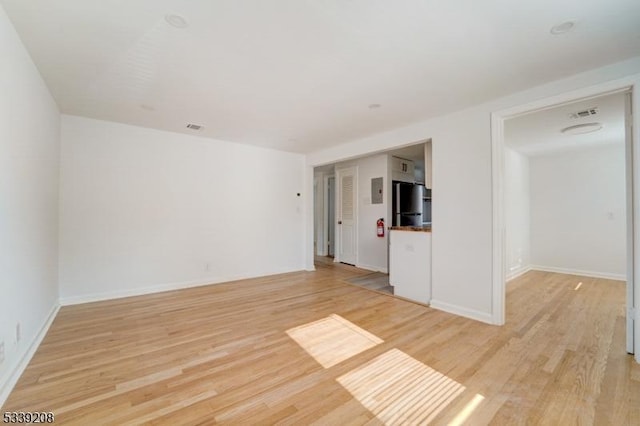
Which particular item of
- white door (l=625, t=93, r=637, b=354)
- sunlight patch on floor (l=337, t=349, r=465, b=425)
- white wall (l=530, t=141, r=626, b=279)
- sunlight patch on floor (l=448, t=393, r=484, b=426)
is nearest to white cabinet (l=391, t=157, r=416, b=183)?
white wall (l=530, t=141, r=626, b=279)

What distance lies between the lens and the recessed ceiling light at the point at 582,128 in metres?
3.60

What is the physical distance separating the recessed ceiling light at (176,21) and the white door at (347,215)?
4.66 metres

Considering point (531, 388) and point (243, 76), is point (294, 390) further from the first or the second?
point (243, 76)

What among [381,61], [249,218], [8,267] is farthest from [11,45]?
[249,218]

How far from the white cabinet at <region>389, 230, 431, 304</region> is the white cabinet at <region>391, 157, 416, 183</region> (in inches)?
82.5

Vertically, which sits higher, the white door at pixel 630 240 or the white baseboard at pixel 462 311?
the white door at pixel 630 240

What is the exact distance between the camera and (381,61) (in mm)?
2158

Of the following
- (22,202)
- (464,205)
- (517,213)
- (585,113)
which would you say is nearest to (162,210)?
(22,202)

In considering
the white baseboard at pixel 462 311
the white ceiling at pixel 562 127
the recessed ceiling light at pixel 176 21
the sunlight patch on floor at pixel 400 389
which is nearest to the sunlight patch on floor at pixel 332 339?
the sunlight patch on floor at pixel 400 389

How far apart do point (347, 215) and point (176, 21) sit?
5.06 meters

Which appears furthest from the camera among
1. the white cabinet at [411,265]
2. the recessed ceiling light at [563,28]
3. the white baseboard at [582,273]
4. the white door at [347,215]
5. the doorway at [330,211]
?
the doorway at [330,211]

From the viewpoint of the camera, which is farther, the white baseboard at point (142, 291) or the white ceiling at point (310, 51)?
the white baseboard at point (142, 291)

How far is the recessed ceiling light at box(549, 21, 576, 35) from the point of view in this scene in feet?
5.68

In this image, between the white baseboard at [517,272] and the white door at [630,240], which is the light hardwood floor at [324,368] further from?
the white baseboard at [517,272]
